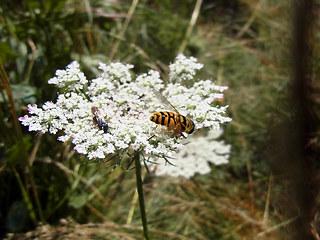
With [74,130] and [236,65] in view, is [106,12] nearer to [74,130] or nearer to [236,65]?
[236,65]

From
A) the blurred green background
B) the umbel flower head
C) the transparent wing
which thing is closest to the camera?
the umbel flower head

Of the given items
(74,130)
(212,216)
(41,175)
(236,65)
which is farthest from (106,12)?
(74,130)

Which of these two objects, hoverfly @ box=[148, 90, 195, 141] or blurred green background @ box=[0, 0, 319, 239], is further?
blurred green background @ box=[0, 0, 319, 239]

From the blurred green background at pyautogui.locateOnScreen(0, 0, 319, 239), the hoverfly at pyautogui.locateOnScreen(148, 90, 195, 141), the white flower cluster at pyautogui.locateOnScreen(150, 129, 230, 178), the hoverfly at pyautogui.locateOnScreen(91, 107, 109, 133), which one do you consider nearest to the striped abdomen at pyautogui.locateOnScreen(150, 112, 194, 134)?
the hoverfly at pyautogui.locateOnScreen(148, 90, 195, 141)

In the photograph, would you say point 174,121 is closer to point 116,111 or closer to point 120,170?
point 116,111

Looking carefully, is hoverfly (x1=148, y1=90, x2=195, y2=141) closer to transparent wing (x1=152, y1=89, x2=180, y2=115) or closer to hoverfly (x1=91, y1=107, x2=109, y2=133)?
transparent wing (x1=152, y1=89, x2=180, y2=115)

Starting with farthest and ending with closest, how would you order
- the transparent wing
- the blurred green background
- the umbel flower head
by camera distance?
the blurred green background
the transparent wing
the umbel flower head

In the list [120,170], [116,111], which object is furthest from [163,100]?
[120,170]
